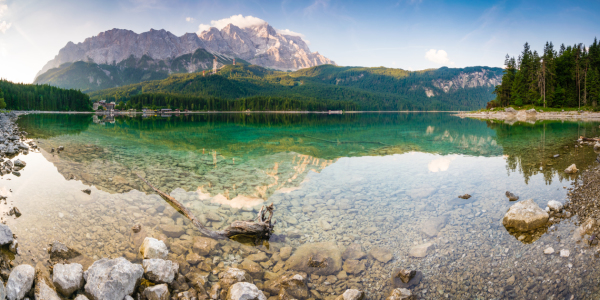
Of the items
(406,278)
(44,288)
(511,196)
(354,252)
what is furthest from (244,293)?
(511,196)

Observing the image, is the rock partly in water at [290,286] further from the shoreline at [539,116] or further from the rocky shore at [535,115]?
the rocky shore at [535,115]

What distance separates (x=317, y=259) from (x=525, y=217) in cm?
661

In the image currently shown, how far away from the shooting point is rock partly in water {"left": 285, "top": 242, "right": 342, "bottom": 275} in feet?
22.1

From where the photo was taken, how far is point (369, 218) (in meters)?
9.84

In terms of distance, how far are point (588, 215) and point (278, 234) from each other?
31.5 feet

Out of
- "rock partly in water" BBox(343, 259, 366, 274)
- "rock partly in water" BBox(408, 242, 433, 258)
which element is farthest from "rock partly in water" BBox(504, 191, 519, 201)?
"rock partly in water" BBox(343, 259, 366, 274)

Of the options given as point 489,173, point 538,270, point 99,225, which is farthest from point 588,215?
point 99,225

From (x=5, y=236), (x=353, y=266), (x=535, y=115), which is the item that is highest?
(x=535, y=115)

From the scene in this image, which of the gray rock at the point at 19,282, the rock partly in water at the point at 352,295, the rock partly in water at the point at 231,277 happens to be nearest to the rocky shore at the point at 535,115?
the rock partly in water at the point at 352,295

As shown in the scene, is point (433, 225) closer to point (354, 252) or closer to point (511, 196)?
point (354, 252)

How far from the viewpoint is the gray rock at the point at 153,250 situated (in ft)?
21.9

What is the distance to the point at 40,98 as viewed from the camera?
141875mm

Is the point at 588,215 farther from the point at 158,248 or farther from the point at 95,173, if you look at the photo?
the point at 95,173

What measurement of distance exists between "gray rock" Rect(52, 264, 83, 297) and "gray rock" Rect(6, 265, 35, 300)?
14.2 inches
